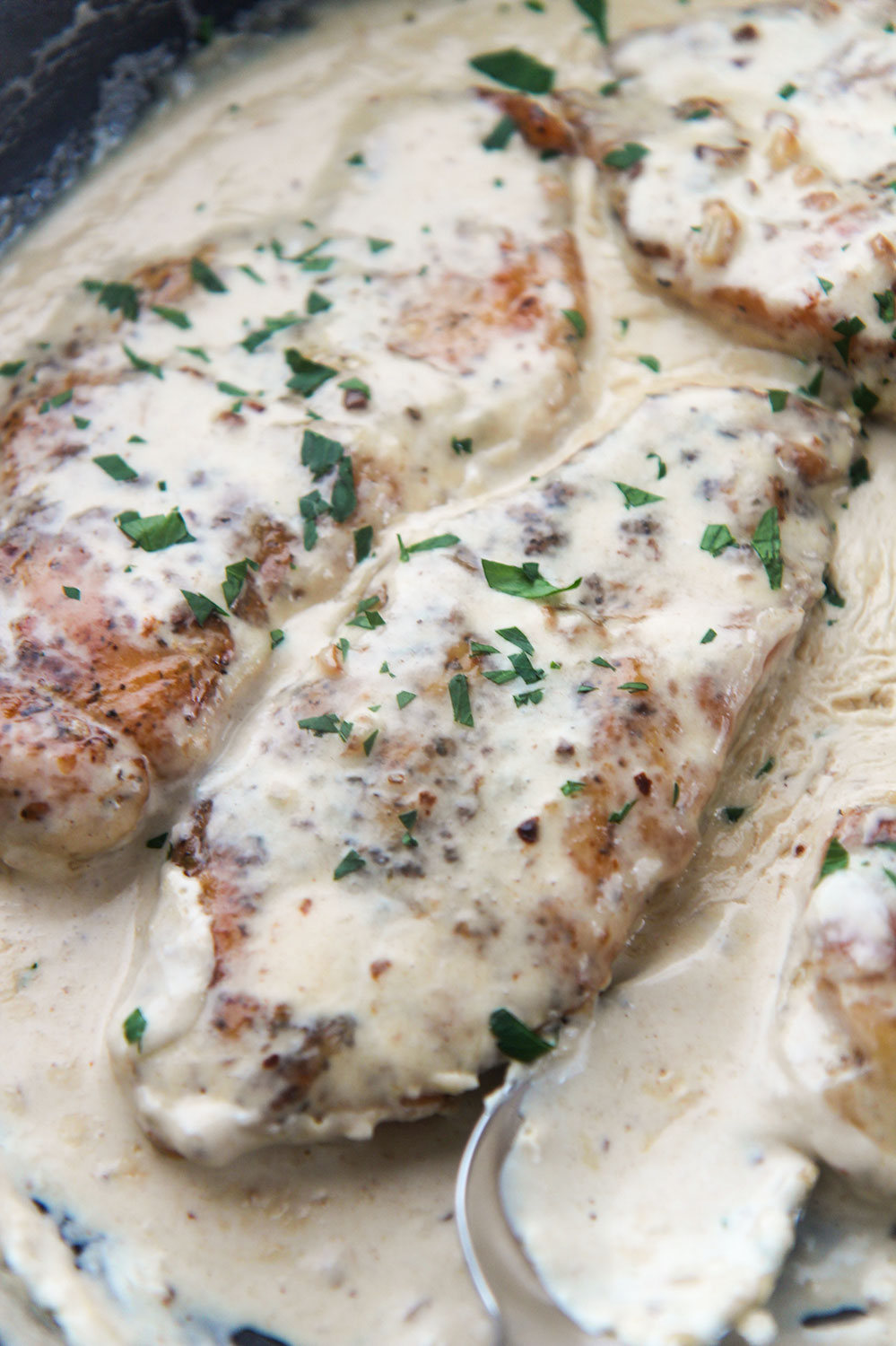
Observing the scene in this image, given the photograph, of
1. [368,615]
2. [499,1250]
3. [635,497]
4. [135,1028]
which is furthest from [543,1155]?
[635,497]

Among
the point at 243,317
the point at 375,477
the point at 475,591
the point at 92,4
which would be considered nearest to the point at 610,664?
the point at 475,591

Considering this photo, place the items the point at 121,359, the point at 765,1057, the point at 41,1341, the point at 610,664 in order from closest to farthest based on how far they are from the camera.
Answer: the point at 41,1341, the point at 765,1057, the point at 610,664, the point at 121,359

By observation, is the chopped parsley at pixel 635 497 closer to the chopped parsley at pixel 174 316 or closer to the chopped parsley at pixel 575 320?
the chopped parsley at pixel 575 320

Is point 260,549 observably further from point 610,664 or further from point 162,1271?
point 162,1271

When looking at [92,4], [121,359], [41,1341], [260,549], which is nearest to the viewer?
[41,1341]

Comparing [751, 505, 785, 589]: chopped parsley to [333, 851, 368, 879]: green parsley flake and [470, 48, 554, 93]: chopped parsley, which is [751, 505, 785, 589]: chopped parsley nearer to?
[333, 851, 368, 879]: green parsley flake

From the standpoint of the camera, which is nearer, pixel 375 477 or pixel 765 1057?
pixel 765 1057

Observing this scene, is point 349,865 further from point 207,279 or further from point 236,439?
point 207,279

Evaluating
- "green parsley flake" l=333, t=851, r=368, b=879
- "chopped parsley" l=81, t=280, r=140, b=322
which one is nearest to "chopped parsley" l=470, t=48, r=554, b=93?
"chopped parsley" l=81, t=280, r=140, b=322
